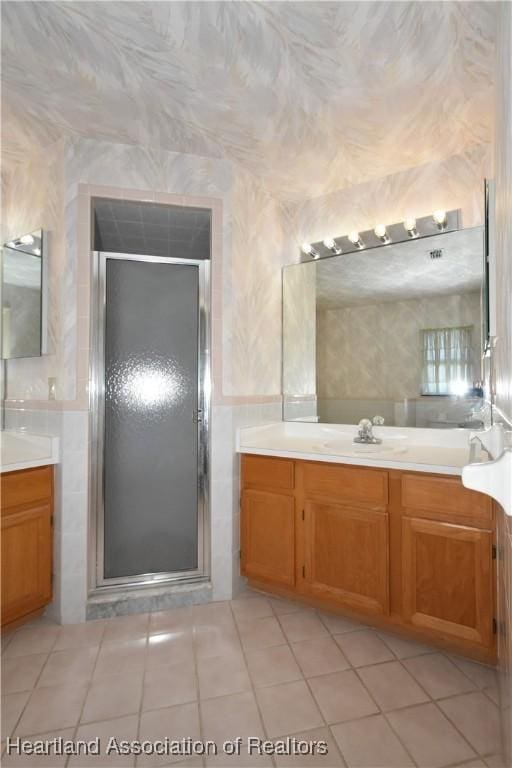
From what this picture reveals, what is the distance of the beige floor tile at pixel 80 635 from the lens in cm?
193

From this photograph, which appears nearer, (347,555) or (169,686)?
(169,686)

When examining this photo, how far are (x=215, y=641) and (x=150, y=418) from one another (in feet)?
3.84

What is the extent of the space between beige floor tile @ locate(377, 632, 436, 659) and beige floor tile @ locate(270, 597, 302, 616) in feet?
1.50

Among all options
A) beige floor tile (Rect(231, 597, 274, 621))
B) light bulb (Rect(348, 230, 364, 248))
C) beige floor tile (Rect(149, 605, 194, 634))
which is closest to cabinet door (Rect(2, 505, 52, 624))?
beige floor tile (Rect(149, 605, 194, 634))

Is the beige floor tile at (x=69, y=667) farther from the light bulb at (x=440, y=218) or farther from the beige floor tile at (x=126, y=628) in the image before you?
the light bulb at (x=440, y=218)

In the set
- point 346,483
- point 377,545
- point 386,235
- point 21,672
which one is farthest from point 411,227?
point 21,672

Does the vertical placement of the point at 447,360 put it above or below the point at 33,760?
above

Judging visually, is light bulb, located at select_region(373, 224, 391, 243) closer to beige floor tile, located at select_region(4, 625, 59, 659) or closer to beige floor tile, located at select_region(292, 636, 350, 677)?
beige floor tile, located at select_region(292, 636, 350, 677)

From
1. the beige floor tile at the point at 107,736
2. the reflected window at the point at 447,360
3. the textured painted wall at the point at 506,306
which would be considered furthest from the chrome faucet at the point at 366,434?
the beige floor tile at the point at 107,736

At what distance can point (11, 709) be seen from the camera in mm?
1538

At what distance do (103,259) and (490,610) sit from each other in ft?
8.09

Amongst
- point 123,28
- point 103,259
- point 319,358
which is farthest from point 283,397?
point 123,28

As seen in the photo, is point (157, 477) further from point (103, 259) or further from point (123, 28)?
point (123, 28)

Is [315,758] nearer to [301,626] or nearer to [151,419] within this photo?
[301,626]
